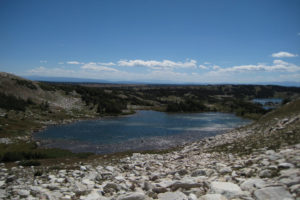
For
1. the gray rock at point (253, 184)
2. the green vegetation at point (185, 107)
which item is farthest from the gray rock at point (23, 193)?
the green vegetation at point (185, 107)

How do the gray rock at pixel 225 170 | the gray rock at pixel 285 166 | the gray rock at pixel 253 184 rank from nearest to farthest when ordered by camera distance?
the gray rock at pixel 253 184 → the gray rock at pixel 285 166 → the gray rock at pixel 225 170

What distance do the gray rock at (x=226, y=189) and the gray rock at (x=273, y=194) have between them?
58 cm

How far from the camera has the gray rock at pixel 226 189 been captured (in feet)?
21.4

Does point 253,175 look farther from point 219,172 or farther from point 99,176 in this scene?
point 99,176

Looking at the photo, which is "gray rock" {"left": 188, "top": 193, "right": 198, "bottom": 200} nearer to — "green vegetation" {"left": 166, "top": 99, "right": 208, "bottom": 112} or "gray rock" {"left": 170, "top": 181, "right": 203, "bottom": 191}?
"gray rock" {"left": 170, "top": 181, "right": 203, "bottom": 191}

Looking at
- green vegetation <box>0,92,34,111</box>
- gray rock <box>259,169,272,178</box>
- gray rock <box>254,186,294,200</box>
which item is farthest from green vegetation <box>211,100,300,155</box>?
green vegetation <box>0,92,34,111</box>

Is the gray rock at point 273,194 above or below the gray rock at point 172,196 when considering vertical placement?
above

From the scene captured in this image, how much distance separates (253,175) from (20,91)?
77.9 meters

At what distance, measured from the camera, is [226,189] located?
691 centimetres

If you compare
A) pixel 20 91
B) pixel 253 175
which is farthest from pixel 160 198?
pixel 20 91

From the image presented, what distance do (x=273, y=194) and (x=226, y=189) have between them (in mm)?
1412

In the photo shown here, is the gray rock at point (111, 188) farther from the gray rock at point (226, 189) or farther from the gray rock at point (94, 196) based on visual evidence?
the gray rock at point (226, 189)

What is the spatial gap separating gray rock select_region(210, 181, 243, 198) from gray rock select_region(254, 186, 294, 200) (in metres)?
0.58

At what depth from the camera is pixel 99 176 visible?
12.2 meters
